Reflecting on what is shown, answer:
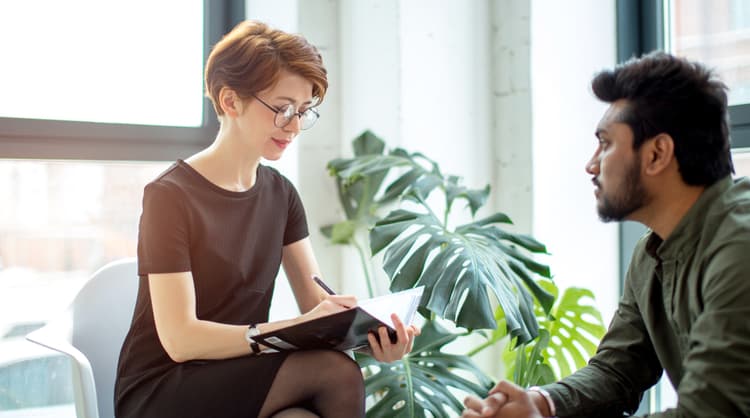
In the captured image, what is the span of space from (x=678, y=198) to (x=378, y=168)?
1.09 m

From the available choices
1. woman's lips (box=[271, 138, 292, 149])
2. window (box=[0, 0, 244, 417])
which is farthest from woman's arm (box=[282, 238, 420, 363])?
window (box=[0, 0, 244, 417])

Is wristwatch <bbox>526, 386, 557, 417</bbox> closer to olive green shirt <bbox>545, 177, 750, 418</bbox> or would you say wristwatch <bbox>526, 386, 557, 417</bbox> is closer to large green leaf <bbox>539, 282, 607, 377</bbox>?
olive green shirt <bbox>545, 177, 750, 418</bbox>

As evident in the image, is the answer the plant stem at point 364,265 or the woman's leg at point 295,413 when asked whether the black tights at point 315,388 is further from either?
the plant stem at point 364,265

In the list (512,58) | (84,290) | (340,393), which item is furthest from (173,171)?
(512,58)

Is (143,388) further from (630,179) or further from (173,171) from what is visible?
(630,179)

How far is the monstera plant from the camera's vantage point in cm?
169

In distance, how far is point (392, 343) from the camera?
156cm

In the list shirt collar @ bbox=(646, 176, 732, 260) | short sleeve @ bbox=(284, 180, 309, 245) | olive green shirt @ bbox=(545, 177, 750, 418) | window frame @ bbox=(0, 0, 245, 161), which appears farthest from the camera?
window frame @ bbox=(0, 0, 245, 161)

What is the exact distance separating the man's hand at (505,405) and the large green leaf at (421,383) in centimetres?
45

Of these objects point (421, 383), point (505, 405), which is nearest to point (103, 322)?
point (421, 383)

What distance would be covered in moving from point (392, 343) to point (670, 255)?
1.86ft

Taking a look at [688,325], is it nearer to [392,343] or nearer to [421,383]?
[392,343]

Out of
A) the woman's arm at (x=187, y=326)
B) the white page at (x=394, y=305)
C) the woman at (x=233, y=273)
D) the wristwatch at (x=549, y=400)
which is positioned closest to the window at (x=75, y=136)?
the woman at (x=233, y=273)

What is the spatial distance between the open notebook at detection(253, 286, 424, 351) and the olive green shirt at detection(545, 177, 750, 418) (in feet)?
1.08
